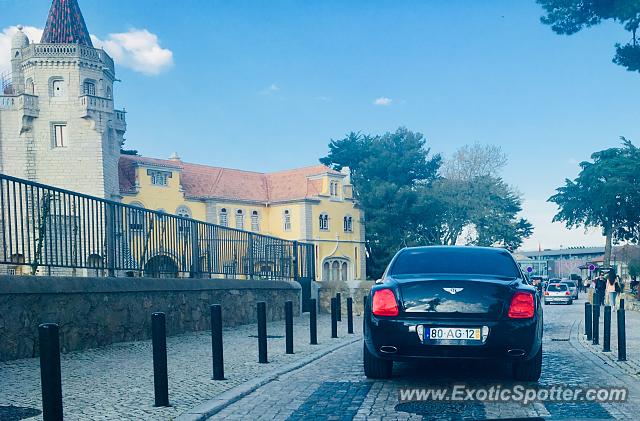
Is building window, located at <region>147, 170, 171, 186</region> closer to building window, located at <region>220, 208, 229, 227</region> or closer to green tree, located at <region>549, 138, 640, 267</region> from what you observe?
building window, located at <region>220, 208, 229, 227</region>

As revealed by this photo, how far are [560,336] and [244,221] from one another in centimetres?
4216

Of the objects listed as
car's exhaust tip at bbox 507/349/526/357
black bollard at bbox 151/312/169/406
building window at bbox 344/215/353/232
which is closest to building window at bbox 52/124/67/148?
building window at bbox 344/215/353/232

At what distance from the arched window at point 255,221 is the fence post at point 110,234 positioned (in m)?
43.1

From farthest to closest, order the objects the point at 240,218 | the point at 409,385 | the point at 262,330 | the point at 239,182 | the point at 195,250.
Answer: the point at 239,182
the point at 240,218
the point at 195,250
the point at 262,330
the point at 409,385

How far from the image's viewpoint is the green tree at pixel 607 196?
49969 mm

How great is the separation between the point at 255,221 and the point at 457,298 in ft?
161

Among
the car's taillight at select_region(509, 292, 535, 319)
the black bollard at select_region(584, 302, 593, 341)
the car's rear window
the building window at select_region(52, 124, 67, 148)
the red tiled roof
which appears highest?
the building window at select_region(52, 124, 67, 148)

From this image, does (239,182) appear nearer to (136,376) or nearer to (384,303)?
(136,376)

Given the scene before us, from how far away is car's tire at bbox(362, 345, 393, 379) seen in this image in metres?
6.83

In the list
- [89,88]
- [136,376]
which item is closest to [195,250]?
[136,376]

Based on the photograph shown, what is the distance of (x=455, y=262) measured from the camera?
7.14m

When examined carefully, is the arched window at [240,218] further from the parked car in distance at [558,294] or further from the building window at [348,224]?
the parked car in distance at [558,294]

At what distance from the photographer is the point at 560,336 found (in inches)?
507

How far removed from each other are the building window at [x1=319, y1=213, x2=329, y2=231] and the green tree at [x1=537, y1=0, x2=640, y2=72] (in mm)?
34270
